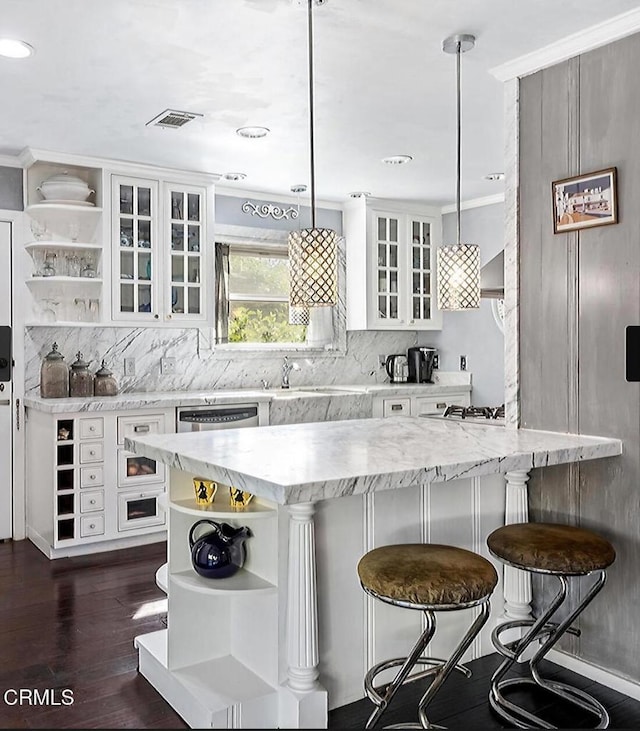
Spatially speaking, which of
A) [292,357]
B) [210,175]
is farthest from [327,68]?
[292,357]

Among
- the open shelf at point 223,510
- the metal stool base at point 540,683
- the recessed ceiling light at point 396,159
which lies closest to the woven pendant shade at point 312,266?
the open shelf at point 223,510

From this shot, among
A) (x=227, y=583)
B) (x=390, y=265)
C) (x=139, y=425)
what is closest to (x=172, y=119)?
(x=139, y=425)

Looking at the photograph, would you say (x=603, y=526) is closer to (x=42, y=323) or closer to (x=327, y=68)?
(x=327, y=68)

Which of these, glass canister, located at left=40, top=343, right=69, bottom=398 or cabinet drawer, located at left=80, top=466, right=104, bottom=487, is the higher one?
glass canister, located at left=40, top=343, right=69, bottom=398

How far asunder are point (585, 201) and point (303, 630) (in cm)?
191

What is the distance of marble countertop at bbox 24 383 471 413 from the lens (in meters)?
4.16

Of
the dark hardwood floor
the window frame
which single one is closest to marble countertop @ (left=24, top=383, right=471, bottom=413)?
the window frame

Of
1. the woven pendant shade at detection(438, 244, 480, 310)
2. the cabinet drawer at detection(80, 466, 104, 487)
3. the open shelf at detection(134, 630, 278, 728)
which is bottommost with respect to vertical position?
the open shelf at detection(134, 630, 278, 728)

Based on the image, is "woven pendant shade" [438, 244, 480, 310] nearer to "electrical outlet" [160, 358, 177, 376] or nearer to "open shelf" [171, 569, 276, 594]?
"open shelf" [171, 569, 276, 594]

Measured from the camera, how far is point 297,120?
3748 millimetres

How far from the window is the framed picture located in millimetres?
2872

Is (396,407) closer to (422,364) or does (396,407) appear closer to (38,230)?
(422,364)

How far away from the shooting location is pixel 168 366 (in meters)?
5.12

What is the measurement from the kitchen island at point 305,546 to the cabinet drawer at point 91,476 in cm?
170
